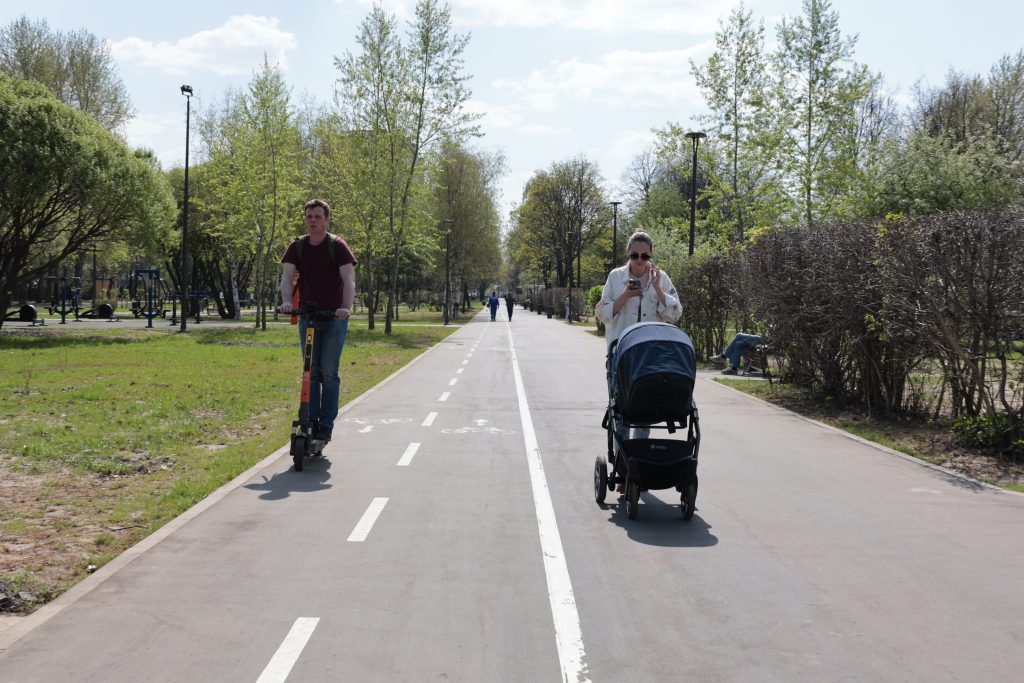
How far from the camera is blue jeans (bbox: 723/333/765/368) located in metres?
19.1

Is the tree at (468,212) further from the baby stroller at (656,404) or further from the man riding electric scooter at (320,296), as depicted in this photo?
the baby stroller at (656,404)

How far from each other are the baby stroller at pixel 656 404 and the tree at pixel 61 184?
24513 mm

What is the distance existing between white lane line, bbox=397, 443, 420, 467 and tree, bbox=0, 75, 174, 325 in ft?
69.5

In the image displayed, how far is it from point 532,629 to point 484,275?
66414 millimetres

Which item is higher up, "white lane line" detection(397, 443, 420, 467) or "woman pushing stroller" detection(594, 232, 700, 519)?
"woman pushing stroller" detection(594, 232, 700, 519)

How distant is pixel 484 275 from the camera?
70.1 metres

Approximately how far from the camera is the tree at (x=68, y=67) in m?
43.1

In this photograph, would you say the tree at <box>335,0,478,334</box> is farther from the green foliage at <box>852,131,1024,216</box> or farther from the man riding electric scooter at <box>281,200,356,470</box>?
the man riding electric scooter at <box>281,200,356,470</box>

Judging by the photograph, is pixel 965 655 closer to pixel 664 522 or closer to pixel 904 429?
pixel 664 522

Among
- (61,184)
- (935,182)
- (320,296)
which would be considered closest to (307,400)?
(320,296)

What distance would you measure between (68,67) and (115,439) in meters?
43.1

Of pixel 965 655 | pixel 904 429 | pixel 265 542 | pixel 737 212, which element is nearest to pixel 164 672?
pixel 265 542

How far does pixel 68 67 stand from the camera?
147 feet

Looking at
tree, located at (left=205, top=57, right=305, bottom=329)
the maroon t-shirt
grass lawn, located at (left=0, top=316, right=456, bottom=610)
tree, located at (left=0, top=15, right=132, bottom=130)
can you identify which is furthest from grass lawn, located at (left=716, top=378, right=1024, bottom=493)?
tree, located at (left=0, top=15, right=132, bottom=130)
